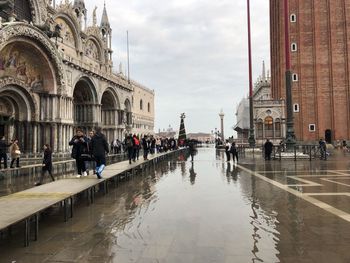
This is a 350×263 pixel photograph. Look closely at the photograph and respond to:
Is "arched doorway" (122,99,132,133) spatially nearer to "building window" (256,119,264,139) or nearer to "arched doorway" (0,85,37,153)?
"building window" (256,119,264,139)

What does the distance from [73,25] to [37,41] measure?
36.5 feet

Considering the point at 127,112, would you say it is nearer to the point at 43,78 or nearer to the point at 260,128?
the point at 260,128

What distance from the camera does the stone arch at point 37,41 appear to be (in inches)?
826

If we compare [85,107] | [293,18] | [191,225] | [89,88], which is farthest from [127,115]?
[191,225]

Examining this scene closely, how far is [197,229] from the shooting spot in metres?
5.82

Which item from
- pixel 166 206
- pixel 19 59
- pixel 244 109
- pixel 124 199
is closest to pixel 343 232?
pixel 166 206

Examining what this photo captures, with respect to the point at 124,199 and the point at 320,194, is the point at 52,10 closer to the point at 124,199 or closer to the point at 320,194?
the point at 124,199

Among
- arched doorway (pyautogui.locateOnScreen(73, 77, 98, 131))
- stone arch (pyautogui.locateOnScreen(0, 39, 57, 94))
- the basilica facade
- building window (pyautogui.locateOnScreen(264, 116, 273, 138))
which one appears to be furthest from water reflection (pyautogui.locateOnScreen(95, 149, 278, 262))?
building window (pyautogui.locateOnScreen(264, 116, 273, 138))

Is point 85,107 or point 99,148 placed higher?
point 85,107

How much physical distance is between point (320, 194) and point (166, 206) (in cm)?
449

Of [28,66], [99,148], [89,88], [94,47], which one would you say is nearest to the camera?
[99,148]

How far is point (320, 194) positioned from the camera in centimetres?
925

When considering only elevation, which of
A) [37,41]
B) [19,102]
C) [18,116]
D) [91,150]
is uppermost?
[37,41]

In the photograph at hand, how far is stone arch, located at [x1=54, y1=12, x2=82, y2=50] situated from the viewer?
32.4m
